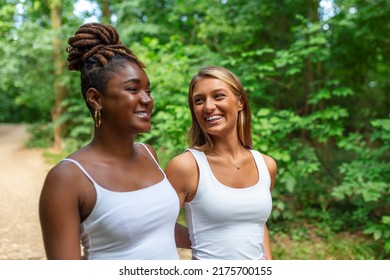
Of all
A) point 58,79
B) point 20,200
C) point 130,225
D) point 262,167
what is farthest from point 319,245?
point 58,79

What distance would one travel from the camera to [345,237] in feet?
16.5

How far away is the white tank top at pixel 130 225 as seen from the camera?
118cm

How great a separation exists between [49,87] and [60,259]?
40.3ft

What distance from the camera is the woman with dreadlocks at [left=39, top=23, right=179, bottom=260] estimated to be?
→ 1.10m

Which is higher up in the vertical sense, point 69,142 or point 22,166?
point 69,142

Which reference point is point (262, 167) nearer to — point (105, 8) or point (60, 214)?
point (60, 214)

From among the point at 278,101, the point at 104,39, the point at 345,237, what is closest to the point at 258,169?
the point at 104,39

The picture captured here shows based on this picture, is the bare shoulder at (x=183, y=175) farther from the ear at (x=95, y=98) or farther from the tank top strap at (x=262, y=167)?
the ear at (x=95, y=98)

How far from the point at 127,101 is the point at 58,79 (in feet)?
37.3

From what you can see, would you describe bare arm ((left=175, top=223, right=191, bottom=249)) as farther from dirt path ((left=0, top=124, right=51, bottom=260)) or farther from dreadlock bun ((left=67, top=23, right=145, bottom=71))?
dirt path ((left=0, top=124, right=51, bottom=260))

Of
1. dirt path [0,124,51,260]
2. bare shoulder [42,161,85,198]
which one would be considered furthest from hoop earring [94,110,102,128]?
dirt path [0,124,51,260]

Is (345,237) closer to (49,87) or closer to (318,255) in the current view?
(318,255)

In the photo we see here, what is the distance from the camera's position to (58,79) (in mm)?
11734

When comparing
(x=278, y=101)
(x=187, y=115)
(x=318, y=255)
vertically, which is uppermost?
(x=278, y=101)
